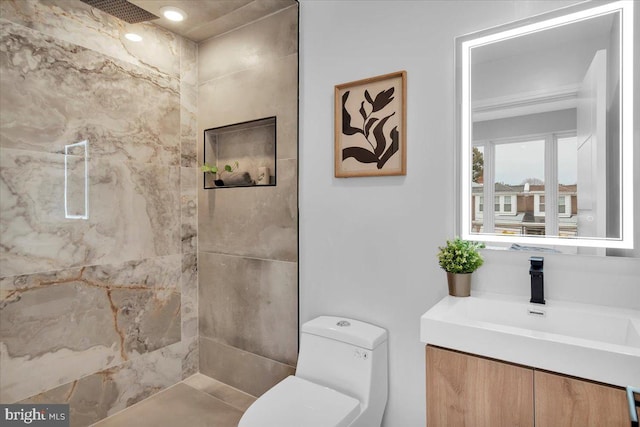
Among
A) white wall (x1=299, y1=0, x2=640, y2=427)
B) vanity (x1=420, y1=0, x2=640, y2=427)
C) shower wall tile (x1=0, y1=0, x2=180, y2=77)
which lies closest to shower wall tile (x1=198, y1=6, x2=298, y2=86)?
white wall (x1=299, y1=0, x2=640, y2=427)

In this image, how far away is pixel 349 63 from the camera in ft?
6.12

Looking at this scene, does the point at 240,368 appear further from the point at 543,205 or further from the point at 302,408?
the point at 543,205

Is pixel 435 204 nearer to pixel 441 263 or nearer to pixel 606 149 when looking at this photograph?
pixel 441 263

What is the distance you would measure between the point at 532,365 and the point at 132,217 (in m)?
2.18

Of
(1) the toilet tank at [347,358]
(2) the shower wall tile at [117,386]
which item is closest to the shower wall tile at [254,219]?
(1) the toilet tank at [347,358]

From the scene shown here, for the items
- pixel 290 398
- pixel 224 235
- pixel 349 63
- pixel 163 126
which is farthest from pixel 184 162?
pixel 290 398

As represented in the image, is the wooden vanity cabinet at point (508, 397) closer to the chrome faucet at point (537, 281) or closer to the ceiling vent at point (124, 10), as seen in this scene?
the chrome faucet at point (537, 281)

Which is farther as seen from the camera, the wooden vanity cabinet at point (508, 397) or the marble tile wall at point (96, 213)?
the marble tile wall at point (96, 213)

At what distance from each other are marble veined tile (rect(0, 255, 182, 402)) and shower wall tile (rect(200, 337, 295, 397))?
0.27m

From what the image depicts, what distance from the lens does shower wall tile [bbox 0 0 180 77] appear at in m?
1.75

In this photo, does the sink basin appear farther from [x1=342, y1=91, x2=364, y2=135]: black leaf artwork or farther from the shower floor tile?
the shower floor tile

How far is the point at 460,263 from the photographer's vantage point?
1457mm

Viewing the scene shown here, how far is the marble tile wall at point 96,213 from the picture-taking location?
68.2 inches

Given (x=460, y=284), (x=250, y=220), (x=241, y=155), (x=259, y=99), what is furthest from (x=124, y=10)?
(x=460, y=284)
